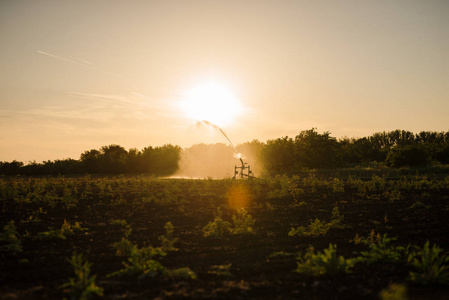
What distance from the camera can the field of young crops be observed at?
4758 millimetres

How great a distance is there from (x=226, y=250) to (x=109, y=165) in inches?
1530

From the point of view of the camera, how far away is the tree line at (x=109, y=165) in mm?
41094

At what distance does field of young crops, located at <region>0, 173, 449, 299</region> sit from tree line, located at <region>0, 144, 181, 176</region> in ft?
98.0

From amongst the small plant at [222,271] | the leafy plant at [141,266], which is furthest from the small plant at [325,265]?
the leafy plant at [141,266]

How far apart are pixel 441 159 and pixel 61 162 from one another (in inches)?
1901

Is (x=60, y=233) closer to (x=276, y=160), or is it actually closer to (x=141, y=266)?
(x=141, y=266)

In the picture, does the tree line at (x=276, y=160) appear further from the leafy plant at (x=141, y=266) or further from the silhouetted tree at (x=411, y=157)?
the leafy plant at (x=141, y=266)

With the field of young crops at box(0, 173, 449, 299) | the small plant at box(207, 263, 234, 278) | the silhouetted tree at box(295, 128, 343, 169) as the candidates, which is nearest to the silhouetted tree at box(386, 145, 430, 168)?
the silhouetted tree at box(295, 128, 343, 169)

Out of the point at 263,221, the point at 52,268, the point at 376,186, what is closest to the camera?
the point at 52,268

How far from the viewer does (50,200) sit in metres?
13.0

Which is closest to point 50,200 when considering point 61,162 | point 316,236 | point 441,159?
point 316,236

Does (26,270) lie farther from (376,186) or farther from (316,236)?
(376,186)

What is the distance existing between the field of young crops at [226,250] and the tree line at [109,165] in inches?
1176

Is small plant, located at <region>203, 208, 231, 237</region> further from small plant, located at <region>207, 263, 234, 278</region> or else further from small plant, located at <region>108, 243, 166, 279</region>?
small plant, located at <region>108, 243, 166, 279</region>
